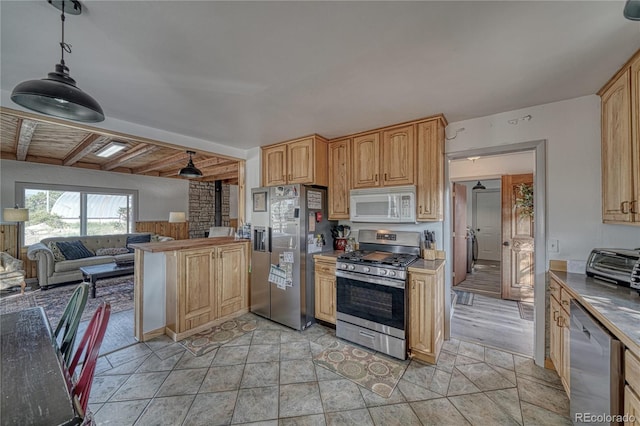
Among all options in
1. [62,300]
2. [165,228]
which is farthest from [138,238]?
[62,300]

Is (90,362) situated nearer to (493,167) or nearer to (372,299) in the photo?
(372,299)

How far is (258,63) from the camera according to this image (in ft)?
5.51

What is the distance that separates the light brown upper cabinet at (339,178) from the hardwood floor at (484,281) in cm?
303

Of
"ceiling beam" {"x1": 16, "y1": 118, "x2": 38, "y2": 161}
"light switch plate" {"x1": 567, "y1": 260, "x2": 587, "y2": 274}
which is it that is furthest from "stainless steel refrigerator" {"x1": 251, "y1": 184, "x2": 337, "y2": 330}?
"ceiling beam" {"x1": 16, "y1": 118, "x2": 38, "y2": 161}

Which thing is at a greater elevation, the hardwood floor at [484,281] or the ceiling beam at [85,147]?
the ceiling beam at [85,147]

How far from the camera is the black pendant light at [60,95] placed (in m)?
1.10

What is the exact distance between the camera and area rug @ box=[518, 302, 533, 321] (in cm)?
340

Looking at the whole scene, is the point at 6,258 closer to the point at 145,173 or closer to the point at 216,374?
the point at 145,173

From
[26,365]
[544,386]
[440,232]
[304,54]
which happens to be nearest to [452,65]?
[304,54]

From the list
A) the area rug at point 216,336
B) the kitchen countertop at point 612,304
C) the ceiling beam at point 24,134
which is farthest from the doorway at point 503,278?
the ceiling beam at point 24,134

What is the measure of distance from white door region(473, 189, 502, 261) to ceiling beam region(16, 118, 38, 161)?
361 inches

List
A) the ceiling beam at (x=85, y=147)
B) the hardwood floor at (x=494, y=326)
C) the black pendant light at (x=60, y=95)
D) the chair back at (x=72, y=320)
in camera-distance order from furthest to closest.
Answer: the ceiling beam at (x=85, y=147) → the hardwood floor at (x=494, y=326) → the chair back at (x=72, y=320) → the black pendant light at (x=60, y=95)

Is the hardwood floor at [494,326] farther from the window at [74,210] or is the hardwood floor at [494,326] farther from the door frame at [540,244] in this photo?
the window at [74,210]

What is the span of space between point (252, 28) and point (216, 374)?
2.61 metres
